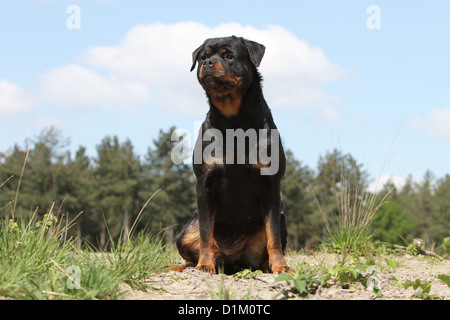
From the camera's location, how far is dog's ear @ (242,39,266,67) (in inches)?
197

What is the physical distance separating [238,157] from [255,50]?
122 centimetres

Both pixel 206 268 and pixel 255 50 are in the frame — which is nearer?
pixel 206 268

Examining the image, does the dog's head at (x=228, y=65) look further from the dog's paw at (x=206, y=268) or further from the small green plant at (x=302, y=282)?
the small green plant at (x=302, y=282)

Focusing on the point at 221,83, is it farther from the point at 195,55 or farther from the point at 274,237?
the point at 274,237

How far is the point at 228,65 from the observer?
485 cm

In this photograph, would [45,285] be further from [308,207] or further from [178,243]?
[308,207]

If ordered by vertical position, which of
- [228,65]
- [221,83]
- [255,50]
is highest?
[255,50]

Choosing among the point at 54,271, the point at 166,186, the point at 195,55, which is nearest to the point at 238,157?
the point at 195,55

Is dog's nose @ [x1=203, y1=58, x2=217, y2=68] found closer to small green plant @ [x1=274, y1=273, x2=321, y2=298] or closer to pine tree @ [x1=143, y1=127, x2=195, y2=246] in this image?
small green plant @ [x1=274, y1=273, x2=321, y2=298]

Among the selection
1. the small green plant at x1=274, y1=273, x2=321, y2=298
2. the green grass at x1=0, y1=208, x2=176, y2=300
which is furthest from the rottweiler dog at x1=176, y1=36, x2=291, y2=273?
the small green plant at x1=274, y1=273, x2=321, y2=298

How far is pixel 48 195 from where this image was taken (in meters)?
51.6
